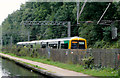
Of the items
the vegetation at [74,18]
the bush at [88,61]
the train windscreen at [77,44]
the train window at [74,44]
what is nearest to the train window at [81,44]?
the train windscreen at [77,44]

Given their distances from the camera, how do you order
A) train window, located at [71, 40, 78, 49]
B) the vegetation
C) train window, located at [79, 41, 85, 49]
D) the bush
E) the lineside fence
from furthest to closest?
1. the vegetation
2. train window, located at [79, 41, 85, 49]
3. train window, located at [71, 40, 78, 49]
4. the bush
5. the lineside fence

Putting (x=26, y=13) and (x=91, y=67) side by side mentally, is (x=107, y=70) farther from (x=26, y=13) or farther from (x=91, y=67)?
(x=26, y=13)

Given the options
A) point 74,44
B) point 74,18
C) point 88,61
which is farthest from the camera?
point 74,18

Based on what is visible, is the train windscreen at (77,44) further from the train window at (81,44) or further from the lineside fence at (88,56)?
the lineside fence at (88,56)

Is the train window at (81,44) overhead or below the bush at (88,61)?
overhead

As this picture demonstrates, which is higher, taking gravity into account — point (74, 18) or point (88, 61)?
point (74, 18)

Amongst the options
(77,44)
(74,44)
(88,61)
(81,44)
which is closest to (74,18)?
(81,44)

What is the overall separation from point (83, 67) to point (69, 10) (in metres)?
35.3

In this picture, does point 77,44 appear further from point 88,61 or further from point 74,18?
point 74,18

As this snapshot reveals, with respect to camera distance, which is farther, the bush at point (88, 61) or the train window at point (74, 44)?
the train window at point (74, 44)

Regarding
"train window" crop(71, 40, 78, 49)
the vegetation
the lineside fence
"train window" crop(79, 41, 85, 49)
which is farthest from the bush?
"train window" crop(79, 41, 85, 49)

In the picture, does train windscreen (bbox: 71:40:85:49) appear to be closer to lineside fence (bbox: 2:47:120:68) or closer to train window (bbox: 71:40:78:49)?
train window (bbox: 71:40:78:49)

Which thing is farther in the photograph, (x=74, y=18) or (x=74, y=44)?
(x=74, y=18)

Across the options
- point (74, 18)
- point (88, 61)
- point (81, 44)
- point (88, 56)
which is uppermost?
point (74, 18)
